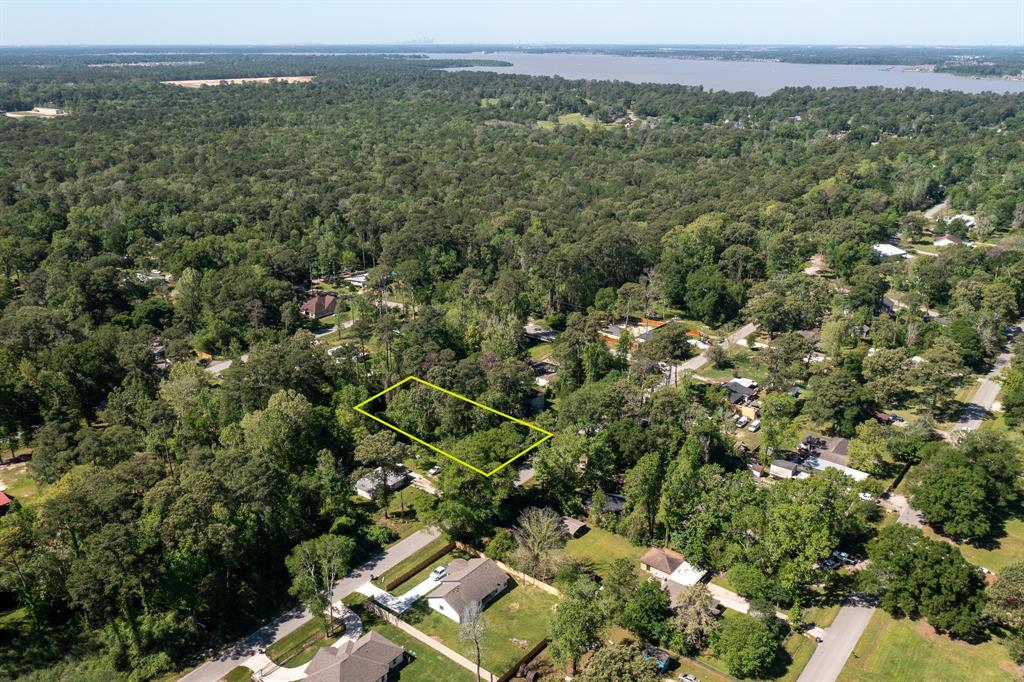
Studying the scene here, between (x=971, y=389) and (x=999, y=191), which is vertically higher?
(x=999, y=191)

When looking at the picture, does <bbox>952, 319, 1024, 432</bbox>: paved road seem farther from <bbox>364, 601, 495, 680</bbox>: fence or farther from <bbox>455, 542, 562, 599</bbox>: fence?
<bbox>364, 601, 495, 680</bbox>: fence

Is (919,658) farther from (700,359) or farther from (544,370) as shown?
(544,370)

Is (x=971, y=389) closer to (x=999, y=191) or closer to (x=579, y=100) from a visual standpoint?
(x=999, y=191)

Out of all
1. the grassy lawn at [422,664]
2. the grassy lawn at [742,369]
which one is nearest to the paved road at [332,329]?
the grassy lawn at [742,369]

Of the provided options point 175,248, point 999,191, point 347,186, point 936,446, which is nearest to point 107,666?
point 936,446

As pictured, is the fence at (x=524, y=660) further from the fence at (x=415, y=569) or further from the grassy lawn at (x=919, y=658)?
the grassy lawn at (x=919, y=658)
